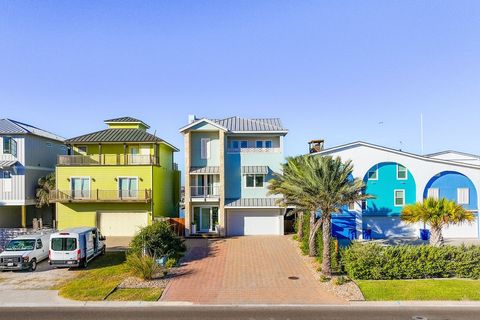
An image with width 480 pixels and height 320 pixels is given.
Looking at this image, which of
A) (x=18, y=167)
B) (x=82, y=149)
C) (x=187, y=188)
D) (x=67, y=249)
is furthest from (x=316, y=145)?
(x=18, y=167)

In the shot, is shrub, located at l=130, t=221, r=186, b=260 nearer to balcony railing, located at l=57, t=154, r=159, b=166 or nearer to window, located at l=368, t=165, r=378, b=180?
balcony railing, located at l=57, t=154, r=159, b=166

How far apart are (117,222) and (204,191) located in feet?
27.8

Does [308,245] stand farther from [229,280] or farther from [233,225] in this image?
[233,225]

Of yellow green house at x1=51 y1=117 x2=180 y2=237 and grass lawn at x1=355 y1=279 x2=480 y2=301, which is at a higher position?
yellow green house at x1=51 y1=117 x2=180 y2=237

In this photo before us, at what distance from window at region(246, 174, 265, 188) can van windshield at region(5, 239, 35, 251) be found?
56.8 feet

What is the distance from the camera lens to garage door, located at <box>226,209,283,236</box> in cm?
3152

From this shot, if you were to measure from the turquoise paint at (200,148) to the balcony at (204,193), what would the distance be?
7.32 ft

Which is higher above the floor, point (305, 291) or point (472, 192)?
point (472, 192)

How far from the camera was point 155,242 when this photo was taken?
2088cm

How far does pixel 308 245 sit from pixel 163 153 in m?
17.9

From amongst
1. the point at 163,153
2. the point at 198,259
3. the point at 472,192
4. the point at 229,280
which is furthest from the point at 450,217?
the point at 163,153

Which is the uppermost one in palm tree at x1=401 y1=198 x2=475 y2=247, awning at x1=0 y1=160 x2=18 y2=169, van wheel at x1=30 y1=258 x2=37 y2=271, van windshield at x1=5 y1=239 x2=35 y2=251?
awning at x1=0 y1=160 x2=18 y2=169

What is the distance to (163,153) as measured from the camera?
34812mm

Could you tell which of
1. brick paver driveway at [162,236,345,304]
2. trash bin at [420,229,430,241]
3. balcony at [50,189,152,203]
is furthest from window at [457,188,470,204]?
balcony at [50,189,152,203]
